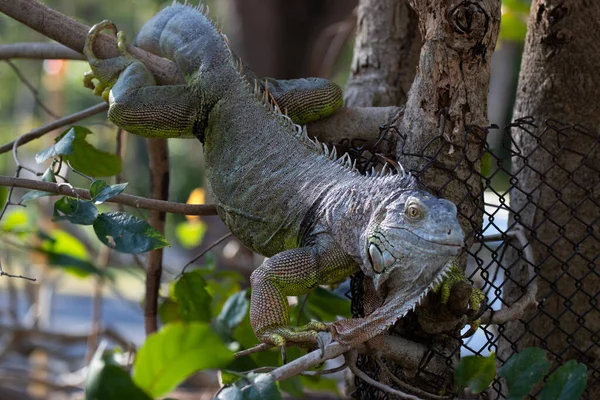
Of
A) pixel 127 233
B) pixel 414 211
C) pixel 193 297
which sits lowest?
pixel 193 297

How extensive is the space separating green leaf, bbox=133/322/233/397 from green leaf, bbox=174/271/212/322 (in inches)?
63.0

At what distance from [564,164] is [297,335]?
1.70 m

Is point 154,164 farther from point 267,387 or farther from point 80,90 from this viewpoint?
point 80,90

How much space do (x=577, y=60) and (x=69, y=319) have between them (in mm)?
13608

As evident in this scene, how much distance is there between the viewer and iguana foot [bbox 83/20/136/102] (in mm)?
3162

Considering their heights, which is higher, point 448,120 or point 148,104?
point 448,120

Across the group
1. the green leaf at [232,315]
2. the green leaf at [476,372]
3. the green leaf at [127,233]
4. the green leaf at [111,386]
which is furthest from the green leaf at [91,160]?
the green leaf at [476,372]

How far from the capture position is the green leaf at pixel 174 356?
1.49 meters

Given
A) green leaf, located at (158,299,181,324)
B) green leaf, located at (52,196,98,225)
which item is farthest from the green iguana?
green leaf, located at (158,299,181,324)

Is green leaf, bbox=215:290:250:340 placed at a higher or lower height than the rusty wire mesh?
lower

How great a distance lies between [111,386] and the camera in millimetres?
Result: 1487

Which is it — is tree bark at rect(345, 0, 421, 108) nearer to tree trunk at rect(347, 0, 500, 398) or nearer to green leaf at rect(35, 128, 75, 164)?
tree trunk at rect(347, 0, 500, 398)

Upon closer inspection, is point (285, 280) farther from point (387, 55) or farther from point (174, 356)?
point (387, 55)

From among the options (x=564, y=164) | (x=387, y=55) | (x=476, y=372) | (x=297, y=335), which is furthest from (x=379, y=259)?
(x=387, y=55)
